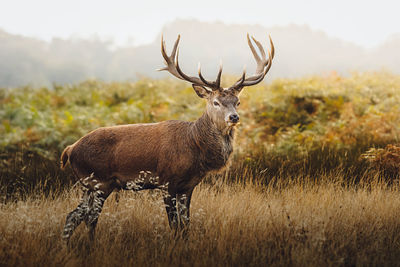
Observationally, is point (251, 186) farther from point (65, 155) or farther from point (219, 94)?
Result: point (65, 155)

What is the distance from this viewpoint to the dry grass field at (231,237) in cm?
359

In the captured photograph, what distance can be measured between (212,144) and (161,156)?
611 mm

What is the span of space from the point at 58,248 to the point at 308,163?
474cm

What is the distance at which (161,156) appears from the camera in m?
4.54

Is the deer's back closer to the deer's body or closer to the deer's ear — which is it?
the deer's body

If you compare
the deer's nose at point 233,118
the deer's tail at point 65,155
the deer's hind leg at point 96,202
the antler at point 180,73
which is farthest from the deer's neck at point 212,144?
the deer's tail at point 65,155

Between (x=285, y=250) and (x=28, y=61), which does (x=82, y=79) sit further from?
(x=285, y=250)

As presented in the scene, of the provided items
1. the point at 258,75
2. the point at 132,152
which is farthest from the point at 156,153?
the point at 258,75

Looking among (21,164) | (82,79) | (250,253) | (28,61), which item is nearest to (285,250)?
(250,253)

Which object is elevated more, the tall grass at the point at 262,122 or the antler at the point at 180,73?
the antler at the point at 180,73

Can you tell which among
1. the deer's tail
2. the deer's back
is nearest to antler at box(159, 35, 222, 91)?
the deer's back

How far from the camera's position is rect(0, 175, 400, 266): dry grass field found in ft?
11.8

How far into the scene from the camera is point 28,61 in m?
21.3

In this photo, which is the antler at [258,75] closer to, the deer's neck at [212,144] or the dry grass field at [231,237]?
the deer's neck at [212,144]
